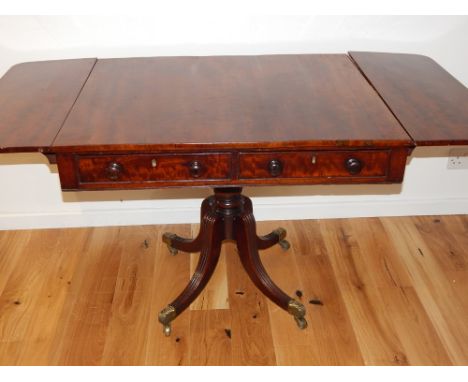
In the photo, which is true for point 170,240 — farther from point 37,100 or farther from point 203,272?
point 37,100

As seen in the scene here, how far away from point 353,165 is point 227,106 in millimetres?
419

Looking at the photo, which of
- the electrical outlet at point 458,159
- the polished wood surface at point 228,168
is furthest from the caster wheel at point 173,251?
the electrical outlet at point 458,159

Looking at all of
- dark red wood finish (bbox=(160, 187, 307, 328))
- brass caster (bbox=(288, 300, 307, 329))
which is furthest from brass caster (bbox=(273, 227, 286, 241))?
brass caster (bbox=(288, 300, 307, 329))

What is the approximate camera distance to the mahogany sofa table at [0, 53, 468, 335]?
4.98ft

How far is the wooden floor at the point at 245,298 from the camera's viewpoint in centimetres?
195

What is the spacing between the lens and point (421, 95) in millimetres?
1741

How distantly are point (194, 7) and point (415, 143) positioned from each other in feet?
3.42

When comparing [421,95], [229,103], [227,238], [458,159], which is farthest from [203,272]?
[458,159]

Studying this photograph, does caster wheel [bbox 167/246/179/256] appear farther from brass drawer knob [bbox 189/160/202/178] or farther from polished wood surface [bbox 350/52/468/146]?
polished wood surface [bbox 350/52/468/146]

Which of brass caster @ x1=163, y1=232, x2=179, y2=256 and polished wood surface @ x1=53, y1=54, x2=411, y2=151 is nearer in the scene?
polished wood surface @ x1=53, y1=54, x2=411, y2=151

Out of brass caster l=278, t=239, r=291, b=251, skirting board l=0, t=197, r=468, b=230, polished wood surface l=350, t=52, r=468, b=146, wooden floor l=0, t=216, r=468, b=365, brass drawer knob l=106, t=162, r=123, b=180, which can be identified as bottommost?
wooden floor l=0, t=216, r=468, b=365

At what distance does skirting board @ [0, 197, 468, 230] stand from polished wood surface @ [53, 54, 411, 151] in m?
0.77

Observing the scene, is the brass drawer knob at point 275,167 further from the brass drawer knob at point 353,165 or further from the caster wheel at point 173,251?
the caster wheel at point 173,251

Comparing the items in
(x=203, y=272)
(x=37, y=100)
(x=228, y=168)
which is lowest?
(x=203, y=272)
